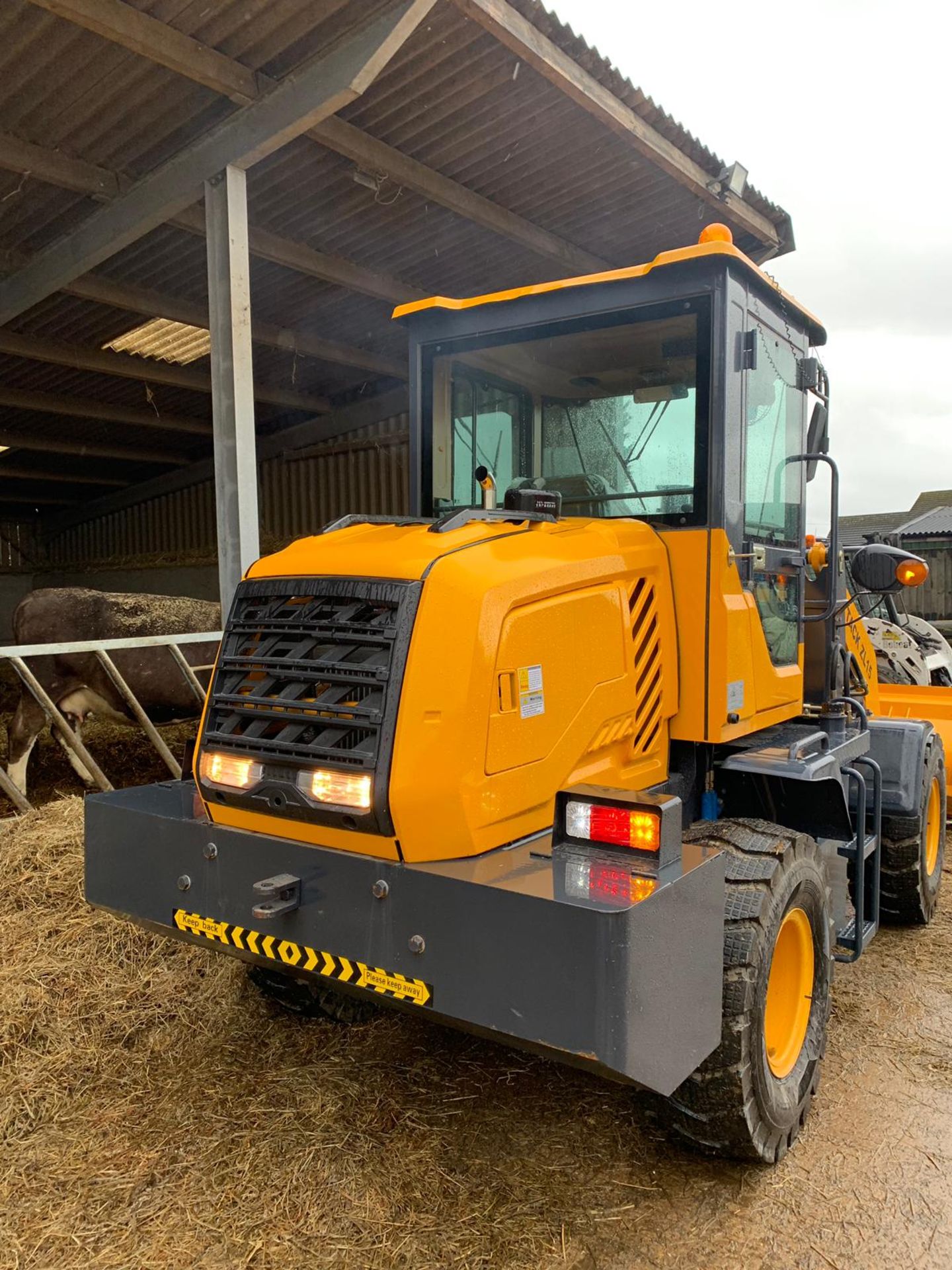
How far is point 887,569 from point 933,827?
205 centimetres

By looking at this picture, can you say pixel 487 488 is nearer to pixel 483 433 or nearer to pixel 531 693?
pixel 483 433

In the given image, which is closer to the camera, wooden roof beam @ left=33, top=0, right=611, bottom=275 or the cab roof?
the cab roof

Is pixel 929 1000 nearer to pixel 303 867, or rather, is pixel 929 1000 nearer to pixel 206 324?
pixel 303 867

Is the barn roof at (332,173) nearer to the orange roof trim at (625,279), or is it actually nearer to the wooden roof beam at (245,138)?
the wooden roof beam at (245,138)

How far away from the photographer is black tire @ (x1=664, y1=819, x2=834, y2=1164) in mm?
2555

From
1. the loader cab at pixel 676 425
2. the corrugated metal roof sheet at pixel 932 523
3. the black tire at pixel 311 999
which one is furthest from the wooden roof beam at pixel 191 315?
the corrugated metal roof sheet at pixel 932 523

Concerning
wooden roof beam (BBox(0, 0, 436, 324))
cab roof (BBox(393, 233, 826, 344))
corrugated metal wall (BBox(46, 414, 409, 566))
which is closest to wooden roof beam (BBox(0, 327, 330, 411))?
corrugated metal wall (BBox(46, 414, 409, 566))

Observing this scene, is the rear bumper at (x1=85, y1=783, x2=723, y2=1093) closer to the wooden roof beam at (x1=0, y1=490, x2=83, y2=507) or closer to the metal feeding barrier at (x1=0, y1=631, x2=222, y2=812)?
the metal feeding barrier at (x1=0, y1=631, x2=222, y2=812)

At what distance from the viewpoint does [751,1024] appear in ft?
8.50

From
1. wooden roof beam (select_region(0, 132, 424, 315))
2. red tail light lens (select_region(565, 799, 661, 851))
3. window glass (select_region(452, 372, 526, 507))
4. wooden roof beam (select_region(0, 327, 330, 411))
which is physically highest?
wooden roof beam (select_region(0, 132, 424, 315))

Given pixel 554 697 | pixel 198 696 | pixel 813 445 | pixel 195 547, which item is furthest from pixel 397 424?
pixel 554 697

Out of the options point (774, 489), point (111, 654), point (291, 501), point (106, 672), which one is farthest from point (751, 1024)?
point (291, 501)

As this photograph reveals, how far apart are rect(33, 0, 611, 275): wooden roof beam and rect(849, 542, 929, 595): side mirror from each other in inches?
187

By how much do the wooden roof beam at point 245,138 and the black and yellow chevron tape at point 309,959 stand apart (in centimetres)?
477
